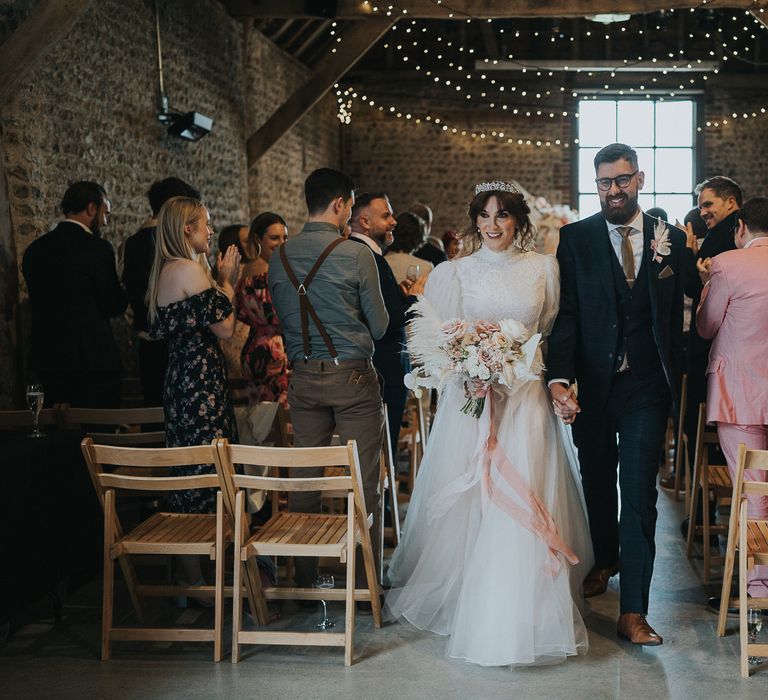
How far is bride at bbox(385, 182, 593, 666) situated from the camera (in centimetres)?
347

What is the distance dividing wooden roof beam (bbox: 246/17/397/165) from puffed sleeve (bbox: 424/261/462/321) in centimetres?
645

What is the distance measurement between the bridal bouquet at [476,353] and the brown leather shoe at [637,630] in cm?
96

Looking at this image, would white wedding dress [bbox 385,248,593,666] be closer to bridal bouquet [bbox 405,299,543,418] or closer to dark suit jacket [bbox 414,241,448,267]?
bridal bouquet [bbox 405,299,543,418]

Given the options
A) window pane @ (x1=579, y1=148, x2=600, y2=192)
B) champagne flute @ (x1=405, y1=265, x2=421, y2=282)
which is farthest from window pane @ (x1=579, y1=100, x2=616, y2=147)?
champagne flute @ (x1=405, y1=265, x2=421, y2=282)

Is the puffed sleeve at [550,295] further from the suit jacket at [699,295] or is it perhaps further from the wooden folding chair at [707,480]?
the wooden folding chair at [707,480]

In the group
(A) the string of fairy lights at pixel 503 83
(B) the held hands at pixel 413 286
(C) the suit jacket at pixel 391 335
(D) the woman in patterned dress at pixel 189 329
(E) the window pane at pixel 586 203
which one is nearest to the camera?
(D) the woman in patterned dress at pixel 189 329

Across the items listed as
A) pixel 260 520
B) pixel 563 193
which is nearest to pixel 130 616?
pixel 260 520

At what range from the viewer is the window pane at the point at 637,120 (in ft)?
Result: 48.8

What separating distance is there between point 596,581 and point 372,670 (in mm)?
1312

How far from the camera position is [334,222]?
401 cm

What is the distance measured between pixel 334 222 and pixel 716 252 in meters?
2.29

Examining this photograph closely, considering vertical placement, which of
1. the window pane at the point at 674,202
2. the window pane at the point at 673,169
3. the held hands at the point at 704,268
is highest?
the window pane at the point at 673,169

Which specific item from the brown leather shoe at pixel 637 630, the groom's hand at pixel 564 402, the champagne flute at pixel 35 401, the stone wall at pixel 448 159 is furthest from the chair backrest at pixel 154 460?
the stone wall at pixel 448 159

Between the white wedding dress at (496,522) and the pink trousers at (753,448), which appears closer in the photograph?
the white wedding dress at (496,522)
